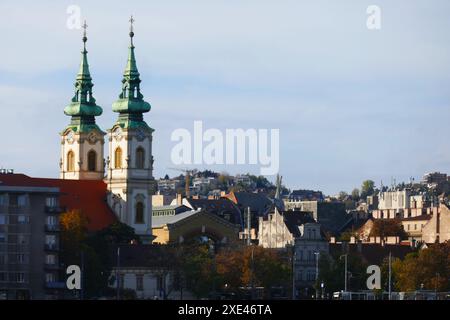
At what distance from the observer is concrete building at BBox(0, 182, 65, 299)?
533ft

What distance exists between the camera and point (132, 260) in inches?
7057

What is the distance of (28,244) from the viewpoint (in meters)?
164

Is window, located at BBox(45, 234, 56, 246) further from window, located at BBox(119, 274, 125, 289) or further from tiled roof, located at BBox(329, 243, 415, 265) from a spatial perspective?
tiled roof, located at BBox(329, 243, 415, 265)

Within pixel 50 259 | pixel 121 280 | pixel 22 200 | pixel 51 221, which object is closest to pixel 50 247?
pixel 50 259

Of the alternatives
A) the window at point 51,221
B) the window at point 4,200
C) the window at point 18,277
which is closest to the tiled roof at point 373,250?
the window at point 51,221

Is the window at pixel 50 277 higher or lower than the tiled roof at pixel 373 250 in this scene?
lower

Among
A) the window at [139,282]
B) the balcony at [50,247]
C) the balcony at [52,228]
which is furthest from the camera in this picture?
the window at [139,282]

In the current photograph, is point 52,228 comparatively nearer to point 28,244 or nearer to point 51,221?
point 51,221

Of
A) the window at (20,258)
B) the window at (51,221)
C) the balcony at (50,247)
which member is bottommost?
the window at (20,258)

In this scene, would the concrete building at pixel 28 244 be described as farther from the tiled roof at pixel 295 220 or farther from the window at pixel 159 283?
the tiled roof at pixel 295 220

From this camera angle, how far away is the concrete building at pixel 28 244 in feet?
533

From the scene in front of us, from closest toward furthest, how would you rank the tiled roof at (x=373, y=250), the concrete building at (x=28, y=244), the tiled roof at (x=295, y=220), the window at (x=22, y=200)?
the concrete building at (x=28, y=244), the window at (x=22, y=200), the tiled roof at (x=373, y=250), the tiled roof at (x=295, y=220)

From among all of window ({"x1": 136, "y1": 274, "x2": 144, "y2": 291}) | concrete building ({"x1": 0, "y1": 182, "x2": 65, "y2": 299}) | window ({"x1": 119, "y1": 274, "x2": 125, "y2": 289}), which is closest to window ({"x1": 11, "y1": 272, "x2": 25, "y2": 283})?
concrete building ({"x1": 0, "y1": 182, "x2": 65, "y2": 299})
